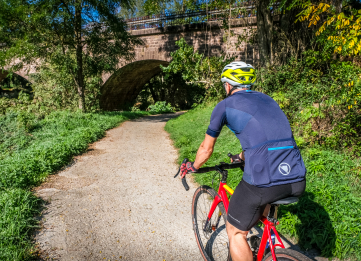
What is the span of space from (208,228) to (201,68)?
31.0 feet

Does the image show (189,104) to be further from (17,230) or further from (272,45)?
(17,230)

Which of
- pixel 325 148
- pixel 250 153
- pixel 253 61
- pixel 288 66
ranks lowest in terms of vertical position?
pixel 325 148

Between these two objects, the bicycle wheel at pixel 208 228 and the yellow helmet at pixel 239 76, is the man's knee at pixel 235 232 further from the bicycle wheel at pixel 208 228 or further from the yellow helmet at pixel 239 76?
the yellow helmet at pixel 239 76

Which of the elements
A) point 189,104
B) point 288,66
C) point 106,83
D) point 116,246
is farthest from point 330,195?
point 189,104

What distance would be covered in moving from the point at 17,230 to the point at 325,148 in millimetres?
5009

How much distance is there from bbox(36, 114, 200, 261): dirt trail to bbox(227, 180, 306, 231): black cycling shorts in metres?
1.34

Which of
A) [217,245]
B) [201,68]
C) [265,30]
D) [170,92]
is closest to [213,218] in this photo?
[217,245]

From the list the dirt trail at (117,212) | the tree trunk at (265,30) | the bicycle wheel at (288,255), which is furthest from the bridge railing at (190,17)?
the bicycle wheel at (288,255)

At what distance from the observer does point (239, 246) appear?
1819mm

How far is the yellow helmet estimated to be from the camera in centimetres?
197

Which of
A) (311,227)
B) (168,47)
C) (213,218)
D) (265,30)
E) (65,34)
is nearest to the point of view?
(213,218)

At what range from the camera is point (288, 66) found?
24.5 ft

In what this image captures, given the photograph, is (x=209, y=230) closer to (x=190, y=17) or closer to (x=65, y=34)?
(x=65, y=34)

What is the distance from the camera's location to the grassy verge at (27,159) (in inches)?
112
